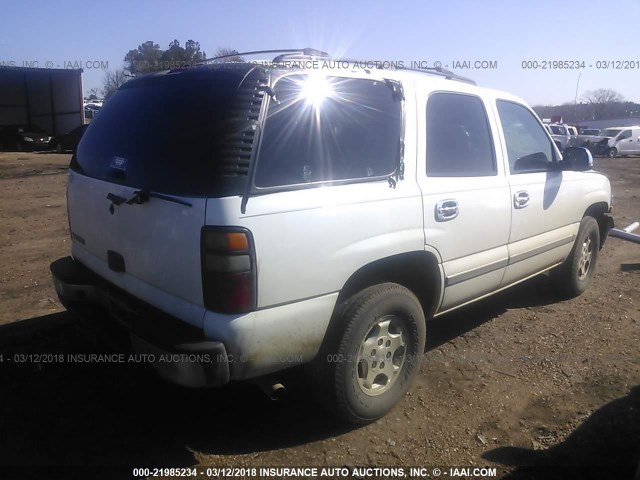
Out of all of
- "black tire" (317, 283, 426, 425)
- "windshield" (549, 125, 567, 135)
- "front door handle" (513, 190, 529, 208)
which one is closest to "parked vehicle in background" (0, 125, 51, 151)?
"front door handle" (513, 190, 529, 208)

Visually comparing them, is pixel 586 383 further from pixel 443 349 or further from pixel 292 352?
pixel 292 352

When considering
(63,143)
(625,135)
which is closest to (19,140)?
(63,143)

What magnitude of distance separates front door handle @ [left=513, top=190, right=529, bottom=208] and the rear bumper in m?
2.53

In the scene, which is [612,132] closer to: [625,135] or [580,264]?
[625,135]

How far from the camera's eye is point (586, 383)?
361cm

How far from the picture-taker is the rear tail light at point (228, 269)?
90.9 inches

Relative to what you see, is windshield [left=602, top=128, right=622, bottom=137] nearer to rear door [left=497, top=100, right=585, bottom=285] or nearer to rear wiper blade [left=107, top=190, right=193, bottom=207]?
rear door [left=497, top=100, right=585, bottom=285]

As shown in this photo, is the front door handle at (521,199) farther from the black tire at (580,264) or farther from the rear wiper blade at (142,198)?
the rear wiper blade at (142,198)

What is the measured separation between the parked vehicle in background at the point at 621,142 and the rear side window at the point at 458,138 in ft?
98.8

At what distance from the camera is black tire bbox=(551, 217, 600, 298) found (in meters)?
5.00

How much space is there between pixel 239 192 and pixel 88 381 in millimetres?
1966

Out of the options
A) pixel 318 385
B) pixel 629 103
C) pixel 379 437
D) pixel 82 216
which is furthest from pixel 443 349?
pixel 629 103

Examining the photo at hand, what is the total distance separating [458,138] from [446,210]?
591mm

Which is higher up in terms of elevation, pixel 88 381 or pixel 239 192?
pixel 239 192
